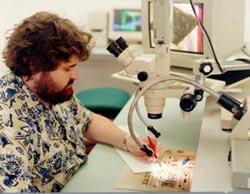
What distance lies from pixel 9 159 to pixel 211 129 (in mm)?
795

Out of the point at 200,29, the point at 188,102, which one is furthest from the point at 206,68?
the point at 200,29

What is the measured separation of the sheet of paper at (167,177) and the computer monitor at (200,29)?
63cm

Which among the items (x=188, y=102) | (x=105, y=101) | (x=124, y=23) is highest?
(x=188, y=102)

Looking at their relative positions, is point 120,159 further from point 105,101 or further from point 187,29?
point 105,101

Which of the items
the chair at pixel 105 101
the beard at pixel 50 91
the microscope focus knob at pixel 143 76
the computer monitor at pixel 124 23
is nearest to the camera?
the microscope focus knob at pixel 143 76

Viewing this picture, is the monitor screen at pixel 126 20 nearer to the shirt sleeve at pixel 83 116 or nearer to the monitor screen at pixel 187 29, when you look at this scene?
the monitor screen at pixel 187 29

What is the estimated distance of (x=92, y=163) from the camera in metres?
1.68

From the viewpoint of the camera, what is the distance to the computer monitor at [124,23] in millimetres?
3248

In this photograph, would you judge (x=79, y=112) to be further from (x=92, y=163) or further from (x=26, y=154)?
(x=26, y=154)

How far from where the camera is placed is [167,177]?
154 centimetres

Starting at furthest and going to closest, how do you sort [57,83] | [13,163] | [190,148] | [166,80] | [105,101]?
1. [105,101]
2. [190,148]
3. [57,83]
4. [13,163]
5. [166,80]

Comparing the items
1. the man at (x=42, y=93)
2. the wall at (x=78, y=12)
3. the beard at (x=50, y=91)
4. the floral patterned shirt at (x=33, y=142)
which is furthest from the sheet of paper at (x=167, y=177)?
the wall at (x=78, y=12)

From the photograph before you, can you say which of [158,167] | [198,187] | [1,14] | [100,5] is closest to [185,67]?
[158,167]

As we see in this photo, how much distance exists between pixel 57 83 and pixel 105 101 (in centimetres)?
127
